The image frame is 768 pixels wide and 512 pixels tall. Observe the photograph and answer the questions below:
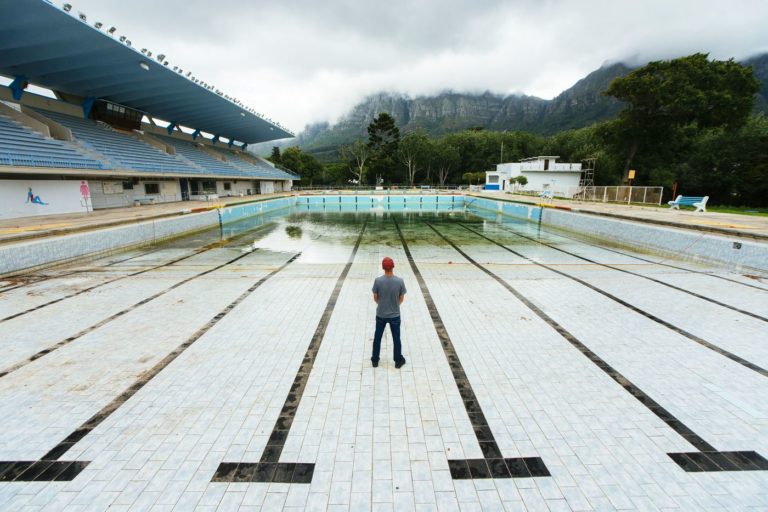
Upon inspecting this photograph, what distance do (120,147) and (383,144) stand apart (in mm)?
41085

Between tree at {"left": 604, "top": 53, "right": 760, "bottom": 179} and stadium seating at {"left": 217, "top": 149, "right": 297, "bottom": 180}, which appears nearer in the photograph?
tree at {"left": 604, "top": 53, "right": 760, "bottom": 179}

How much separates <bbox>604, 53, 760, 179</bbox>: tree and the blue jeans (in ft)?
106

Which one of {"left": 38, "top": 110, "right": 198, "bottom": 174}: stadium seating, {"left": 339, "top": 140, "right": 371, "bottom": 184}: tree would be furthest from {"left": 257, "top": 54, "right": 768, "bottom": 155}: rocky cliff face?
{"left": 38, "top": 110, "right": 198, "bottom": 174}: stadium seating

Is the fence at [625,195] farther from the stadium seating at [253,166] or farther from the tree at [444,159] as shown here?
the stadium seating at [253,166]

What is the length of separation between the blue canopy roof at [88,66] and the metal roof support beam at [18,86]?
0.56ft

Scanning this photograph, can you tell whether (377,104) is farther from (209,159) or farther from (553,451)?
(553,451)

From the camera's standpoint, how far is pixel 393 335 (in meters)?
3.94

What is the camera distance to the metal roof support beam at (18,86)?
17.3 metres

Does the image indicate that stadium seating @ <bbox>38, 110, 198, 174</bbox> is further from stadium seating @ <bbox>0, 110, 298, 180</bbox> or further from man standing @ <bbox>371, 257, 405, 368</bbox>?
man standing @ <bbox>371, 257, 405, 368</bbox>

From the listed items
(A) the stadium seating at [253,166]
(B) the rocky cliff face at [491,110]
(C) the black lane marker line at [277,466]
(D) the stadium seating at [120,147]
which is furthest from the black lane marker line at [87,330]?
(B) the rocky cliff face at [491,110]

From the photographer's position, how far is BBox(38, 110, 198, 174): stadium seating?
1870cm

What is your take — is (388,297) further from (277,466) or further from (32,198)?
(32,198)

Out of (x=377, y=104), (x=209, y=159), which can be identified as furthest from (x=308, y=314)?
(x=377, y=104)

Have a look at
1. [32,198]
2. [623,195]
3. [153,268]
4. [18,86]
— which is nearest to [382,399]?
[153,268]
